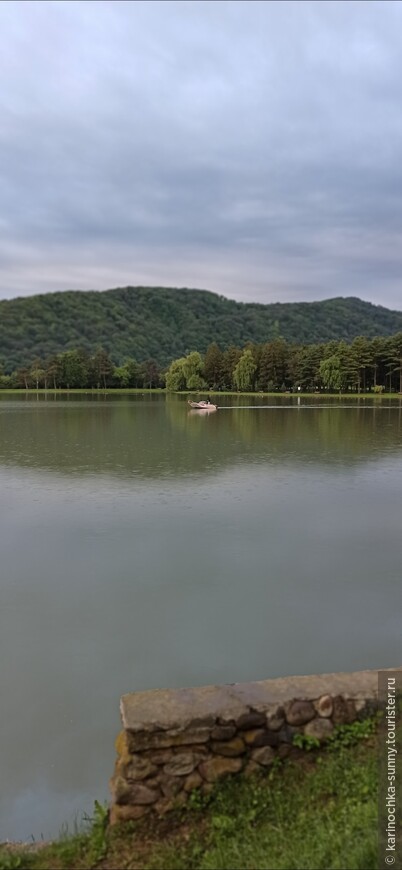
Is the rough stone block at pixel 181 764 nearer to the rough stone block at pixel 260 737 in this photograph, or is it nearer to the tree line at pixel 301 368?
the rough stone block at pixel 260 737

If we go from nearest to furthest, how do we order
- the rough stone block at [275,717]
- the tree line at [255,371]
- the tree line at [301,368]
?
the rough stone block at [275,717] < the tree line at [301,368] < the tree line at [255,371]

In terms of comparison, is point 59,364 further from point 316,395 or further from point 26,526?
point 26,526

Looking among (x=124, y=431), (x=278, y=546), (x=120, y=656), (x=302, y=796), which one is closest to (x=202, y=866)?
(x=302, y=796)

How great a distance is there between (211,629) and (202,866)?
388cm

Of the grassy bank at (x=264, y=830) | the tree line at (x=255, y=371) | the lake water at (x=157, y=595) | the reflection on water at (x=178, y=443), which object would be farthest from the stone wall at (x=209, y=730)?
the tree line at (x=255, y=371)

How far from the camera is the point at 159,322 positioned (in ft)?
578

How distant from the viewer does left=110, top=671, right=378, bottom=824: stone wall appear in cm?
362

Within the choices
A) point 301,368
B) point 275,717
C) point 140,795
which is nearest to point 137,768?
point 140,795

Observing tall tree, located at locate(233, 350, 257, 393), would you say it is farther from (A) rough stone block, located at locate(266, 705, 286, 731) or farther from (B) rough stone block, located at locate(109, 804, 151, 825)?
(B) rough stone block, located at locate(109, 804, 151, 825)

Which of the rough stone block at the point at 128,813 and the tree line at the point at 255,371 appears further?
the tree line at the point at 255,371

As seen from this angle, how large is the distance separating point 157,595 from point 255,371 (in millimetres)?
90121

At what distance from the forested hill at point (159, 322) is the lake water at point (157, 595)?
441ft

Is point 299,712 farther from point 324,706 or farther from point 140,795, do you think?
point 140,795

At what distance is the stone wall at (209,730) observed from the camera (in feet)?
11.9
